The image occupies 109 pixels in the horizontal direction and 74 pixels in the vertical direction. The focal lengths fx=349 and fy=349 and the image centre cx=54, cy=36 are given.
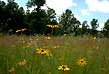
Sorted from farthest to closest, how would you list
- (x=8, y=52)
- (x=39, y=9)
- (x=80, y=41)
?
(x=39, y=9) → (x=80, y=41) → (x=8, y=52)

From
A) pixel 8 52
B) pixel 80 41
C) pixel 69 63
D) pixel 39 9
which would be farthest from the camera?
pixel 39 9

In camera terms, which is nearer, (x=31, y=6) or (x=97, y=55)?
(x=97, y=55)

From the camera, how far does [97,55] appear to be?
5.17 meters

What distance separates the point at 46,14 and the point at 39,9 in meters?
2.03

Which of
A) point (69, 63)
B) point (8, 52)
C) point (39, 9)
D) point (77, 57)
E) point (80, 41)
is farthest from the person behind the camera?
point (39, 9)

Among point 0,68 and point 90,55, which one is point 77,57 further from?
point 0,68

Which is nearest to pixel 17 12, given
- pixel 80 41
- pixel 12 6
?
pixel 12 6

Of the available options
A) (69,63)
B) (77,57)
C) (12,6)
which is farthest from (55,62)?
(12,6)

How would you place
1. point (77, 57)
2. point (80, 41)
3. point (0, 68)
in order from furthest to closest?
point (80, 41), point (77, 57), point (0, 68)

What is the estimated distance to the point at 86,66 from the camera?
14.7 ft

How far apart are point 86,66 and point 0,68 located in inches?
42.9

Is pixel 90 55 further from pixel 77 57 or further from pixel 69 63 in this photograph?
pixel 69 63

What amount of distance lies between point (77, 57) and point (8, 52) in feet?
3.52

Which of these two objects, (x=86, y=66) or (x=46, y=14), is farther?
(x=46, y=14)
